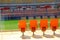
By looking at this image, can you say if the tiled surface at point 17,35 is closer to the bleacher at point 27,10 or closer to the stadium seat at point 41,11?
the bleacher at point 27,10

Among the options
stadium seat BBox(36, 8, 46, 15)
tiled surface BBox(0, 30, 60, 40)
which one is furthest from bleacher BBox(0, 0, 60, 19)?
tiled surface BBox(0, 30, 60, 40)

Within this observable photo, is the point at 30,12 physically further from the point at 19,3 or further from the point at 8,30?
the point at 8,30

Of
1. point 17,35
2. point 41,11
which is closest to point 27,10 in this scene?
point 41,11

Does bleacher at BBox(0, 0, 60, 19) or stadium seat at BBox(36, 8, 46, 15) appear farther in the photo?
stadium seat at BBox(36, 8, 46, 15)

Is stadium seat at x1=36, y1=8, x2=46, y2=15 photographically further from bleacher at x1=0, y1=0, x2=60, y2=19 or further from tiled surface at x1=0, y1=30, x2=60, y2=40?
tiled surface at x1=0, y1=30, x2=60, y2=40

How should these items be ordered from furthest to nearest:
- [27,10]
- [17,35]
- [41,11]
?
1. [27,10]
2. [41,11]
3. [17,35]

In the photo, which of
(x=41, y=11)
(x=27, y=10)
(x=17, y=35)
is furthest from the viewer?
(x=27, y=10)

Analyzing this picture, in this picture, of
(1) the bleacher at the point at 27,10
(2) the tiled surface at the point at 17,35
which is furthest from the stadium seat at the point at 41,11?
(2) the tiled surface at the point at 17,35

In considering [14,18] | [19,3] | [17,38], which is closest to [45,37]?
[17,38]

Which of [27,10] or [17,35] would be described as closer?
[17,35]

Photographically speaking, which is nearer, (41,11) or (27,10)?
(41,11)

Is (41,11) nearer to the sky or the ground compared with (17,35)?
nearer to the sky

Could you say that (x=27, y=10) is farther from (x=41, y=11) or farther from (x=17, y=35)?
(x=17, y=35)

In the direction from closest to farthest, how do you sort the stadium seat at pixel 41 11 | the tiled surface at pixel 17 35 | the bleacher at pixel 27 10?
1. the tiled surface at pixel 17 35
2. the bleacher at pixel 27 10
3. the stadium seat at pixel 41 11
